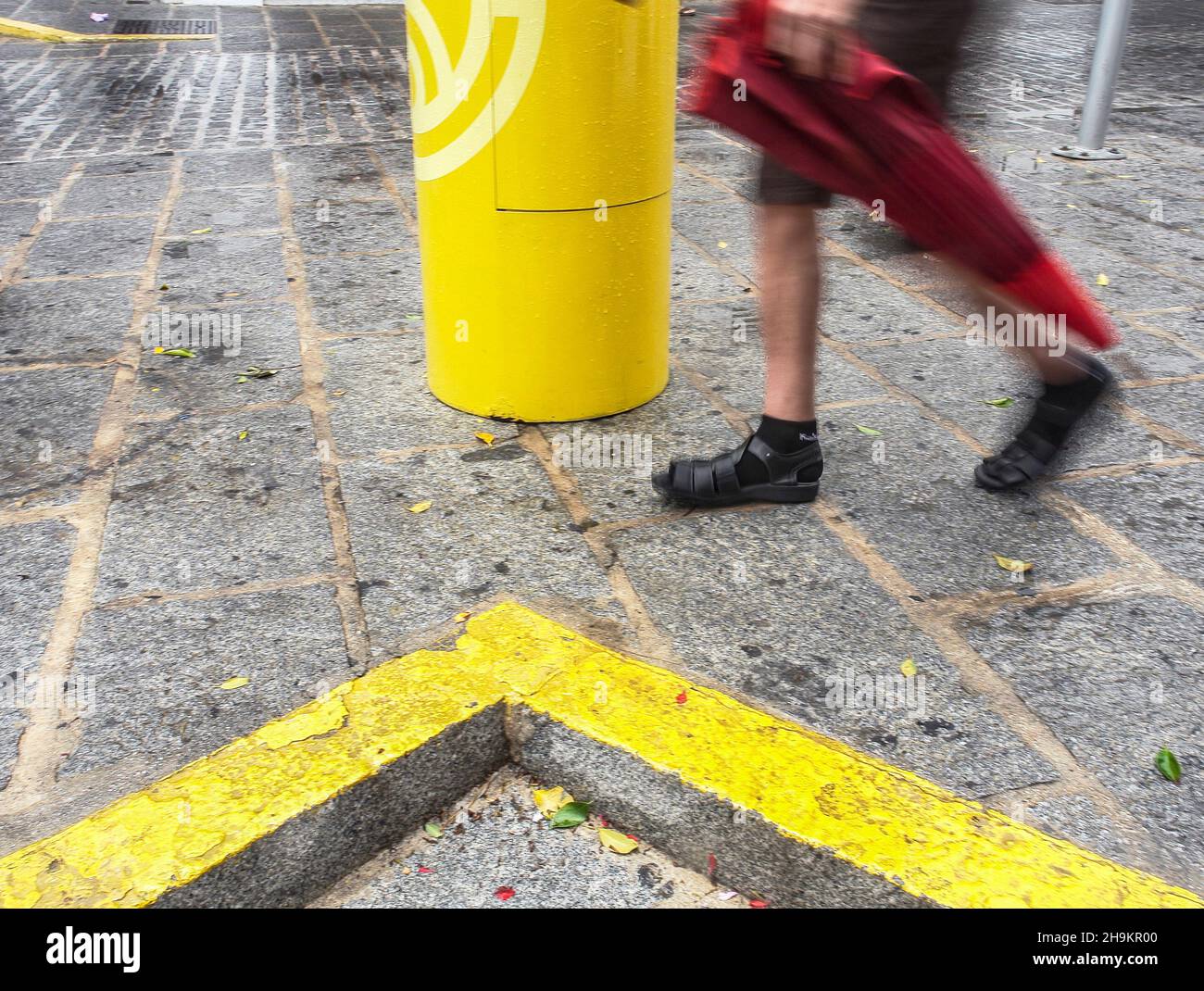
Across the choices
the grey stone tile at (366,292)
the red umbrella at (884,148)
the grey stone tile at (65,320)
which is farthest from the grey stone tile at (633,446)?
the grey stone tile at (65,320)

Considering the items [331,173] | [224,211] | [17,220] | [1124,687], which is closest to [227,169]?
[331,173]

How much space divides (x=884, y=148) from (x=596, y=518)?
1035 millimetres

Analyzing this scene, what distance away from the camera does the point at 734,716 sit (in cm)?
189

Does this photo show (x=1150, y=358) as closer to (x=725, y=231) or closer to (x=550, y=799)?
(x=725, y=231)

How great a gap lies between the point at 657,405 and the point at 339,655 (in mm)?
1369

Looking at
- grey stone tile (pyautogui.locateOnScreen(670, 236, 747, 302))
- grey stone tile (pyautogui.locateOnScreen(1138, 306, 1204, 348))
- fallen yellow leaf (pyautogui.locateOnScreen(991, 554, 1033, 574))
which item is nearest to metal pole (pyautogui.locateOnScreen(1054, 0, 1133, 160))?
grey stone tile (pyautogui.locateOnScreen(1138, 306, 1204, 348))

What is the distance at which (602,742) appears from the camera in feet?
5.98

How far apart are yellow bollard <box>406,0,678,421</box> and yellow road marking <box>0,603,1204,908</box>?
1.09 m

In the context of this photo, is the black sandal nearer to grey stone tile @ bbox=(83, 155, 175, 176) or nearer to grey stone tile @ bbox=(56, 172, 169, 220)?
grey stone tile @ bbox=(56, 172, 169, 220)

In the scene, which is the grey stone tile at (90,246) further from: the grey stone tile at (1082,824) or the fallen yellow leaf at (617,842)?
the grey stone tile at (1082,824)

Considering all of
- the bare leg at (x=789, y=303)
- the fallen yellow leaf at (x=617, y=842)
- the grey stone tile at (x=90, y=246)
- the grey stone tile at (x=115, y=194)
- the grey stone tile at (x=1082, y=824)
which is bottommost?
the fallen yellow leaf at (x=617, y=842)

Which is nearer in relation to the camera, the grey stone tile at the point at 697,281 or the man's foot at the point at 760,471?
the man's foot at the point at 760,471

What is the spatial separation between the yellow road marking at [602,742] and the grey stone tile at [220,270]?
242 centimetres

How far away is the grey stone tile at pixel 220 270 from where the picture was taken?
400 centimetres
